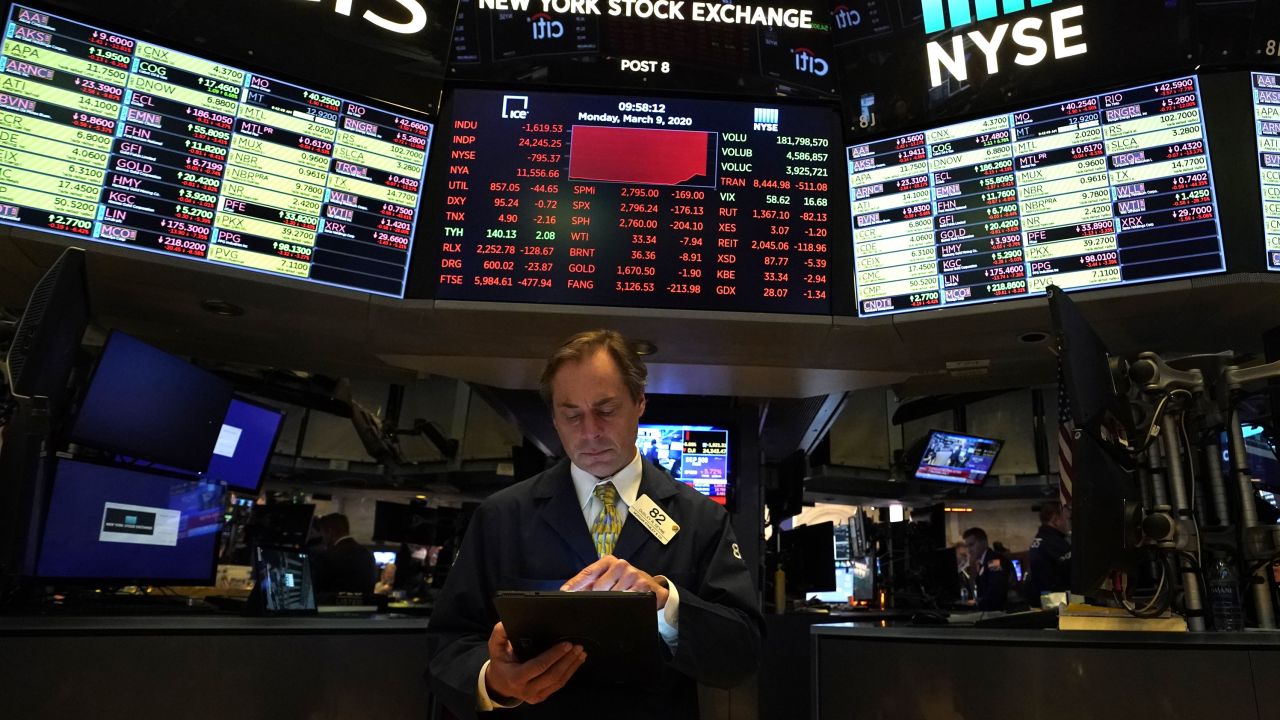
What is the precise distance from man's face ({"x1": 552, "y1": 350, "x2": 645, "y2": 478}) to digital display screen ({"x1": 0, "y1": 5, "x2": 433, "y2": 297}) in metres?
1.81

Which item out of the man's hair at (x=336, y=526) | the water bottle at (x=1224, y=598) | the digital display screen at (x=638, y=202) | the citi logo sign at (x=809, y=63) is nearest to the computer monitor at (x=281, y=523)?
the man's hair at (x=336, y=526)

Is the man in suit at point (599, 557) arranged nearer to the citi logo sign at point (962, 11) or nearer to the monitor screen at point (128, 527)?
the monitor screen at point (128, 527)

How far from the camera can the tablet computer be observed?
111 centimetres

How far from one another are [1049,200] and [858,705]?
202cm

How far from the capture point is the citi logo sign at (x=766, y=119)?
343 centimetres

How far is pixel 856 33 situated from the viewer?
3.55 metres

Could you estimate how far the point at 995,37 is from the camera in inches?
132

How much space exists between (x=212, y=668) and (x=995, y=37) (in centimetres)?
357

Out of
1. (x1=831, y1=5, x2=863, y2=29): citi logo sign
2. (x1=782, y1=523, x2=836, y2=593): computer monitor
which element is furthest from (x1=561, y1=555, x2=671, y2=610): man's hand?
(x1=782, y1=523, x2=836, y2=593): computer monitor

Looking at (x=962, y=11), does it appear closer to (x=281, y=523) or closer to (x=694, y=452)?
(x=694, y=452)

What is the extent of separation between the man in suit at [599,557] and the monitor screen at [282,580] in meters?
1.71

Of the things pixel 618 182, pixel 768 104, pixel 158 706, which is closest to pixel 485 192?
pixel 618 182

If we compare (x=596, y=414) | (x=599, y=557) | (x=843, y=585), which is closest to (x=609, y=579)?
(x=599, y=557)

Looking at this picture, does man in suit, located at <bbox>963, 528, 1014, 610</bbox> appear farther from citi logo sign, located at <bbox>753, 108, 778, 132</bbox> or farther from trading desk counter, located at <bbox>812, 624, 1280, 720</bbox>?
trading desk counter, located at <bbox>812, 624, 1280, 720</bbox>
